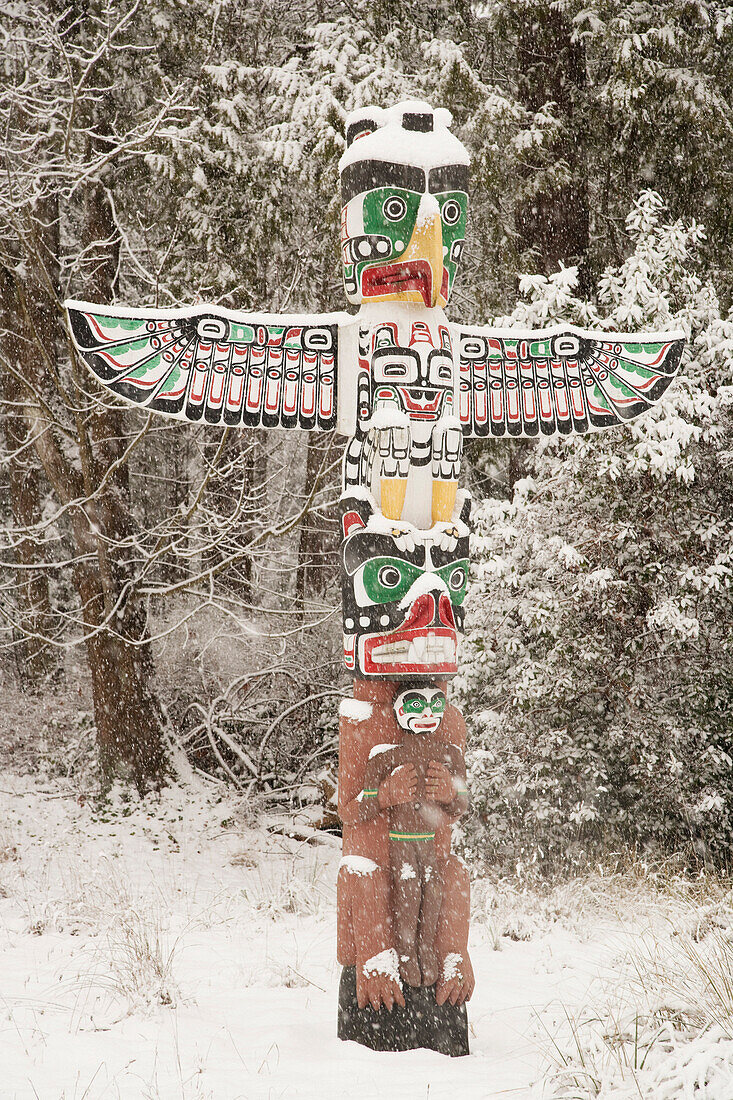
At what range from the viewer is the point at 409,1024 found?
4.19 metres

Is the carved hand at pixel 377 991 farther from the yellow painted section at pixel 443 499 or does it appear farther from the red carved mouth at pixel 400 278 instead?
the red carved mouth at pixel 400 278

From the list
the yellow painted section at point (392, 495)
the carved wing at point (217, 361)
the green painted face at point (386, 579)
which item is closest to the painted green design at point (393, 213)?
the carved wing at point (217, 361)

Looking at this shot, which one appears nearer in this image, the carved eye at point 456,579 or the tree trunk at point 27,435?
the carved eye at point 456,579

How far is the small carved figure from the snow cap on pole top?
259cm

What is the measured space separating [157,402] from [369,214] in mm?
1400

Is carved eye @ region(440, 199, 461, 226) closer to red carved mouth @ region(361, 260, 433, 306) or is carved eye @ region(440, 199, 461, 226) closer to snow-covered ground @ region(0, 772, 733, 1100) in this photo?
red carved mouth @ region(361, 260, 433, 306)

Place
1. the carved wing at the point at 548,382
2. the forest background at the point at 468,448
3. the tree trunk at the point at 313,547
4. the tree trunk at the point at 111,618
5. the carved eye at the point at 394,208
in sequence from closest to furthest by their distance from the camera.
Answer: the carved eye at the point at 394,208 < the carved wing at the point at 548,382 < the forest background at the point at 468,448 < the tree trunk at the point at 111,618 < the tree trunk at the point at 313,547

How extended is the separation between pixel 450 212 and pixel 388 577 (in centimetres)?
194

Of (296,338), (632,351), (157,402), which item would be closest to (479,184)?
(632,351)

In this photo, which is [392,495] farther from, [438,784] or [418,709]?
[438,784]

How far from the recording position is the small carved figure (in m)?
4.25

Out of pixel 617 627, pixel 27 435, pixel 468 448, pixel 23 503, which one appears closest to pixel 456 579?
pixel 617 627

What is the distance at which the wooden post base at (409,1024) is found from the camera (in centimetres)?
416

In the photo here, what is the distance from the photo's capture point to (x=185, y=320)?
4637 mm
